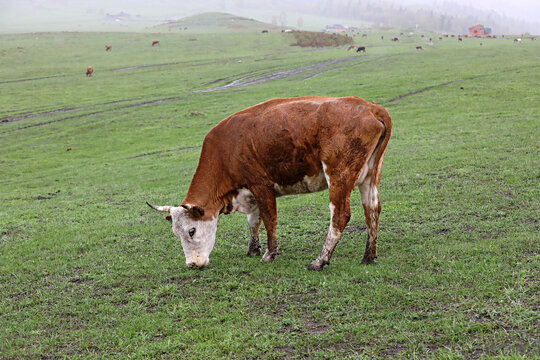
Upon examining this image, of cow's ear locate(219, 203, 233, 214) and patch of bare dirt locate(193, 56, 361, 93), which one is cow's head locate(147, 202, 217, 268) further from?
patch of bare dirt locate(193, 56, 361, 93)

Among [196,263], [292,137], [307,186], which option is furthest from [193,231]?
[292,137]

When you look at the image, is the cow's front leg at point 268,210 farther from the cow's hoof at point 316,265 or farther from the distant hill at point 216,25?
the distant hill at point 216,25

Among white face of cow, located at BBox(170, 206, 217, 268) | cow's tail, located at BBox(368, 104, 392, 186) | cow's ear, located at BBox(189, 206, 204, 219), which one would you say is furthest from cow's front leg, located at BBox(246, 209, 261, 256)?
cow's tail, located at BBox(368, 104, 392, 186)

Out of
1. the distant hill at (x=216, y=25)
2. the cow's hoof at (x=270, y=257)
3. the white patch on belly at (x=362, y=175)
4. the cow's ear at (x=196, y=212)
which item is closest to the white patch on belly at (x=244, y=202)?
the cow's ear at (x=196, y=212)

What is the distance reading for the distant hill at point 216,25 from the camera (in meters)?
151

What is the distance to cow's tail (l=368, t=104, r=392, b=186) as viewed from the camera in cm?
791

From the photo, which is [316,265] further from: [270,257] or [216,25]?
[216,25]

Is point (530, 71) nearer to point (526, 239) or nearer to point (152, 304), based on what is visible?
point (526, 239)

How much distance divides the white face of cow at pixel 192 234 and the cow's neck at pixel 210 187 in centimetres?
27

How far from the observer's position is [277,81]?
49.0 m

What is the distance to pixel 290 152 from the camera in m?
8.17

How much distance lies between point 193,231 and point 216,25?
163475mm

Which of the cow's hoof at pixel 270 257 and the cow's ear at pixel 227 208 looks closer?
the cow's hoof at pixel 270 257

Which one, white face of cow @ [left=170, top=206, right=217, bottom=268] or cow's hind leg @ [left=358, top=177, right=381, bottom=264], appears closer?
cow's hind leg @ [left=358, top=177, right=381, bottom=264]
